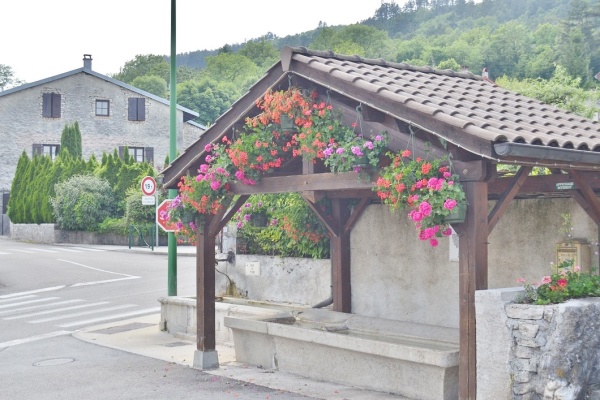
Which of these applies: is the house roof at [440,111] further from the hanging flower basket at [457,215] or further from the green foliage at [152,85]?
the green foliage at [152,85]

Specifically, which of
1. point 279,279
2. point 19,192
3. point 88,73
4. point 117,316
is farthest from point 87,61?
point 279,279

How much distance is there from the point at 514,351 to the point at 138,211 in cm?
3138

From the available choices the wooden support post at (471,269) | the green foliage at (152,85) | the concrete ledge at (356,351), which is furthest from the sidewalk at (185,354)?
the green foliage at (152,85)

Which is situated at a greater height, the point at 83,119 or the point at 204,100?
the point at 204,100

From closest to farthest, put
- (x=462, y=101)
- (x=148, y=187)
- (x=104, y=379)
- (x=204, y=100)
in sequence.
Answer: (x=462, y=101) < (x=104, y=379) < (x=148, y=187) < (x=204, y=100)

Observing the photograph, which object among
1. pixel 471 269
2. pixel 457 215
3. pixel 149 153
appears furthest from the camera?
pixel 149 153

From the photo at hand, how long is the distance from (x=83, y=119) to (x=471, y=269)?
46247 millimetres

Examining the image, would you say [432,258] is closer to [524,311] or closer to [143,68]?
[524,311]

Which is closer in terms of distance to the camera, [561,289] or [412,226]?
[561,289]

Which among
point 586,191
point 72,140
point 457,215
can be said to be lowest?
point 457,215

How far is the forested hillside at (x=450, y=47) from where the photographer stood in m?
76.6

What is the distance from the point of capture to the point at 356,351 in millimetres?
8867

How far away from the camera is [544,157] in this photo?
7.03 metres

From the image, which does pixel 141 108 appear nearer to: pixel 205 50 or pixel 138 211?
pixel 138 211
